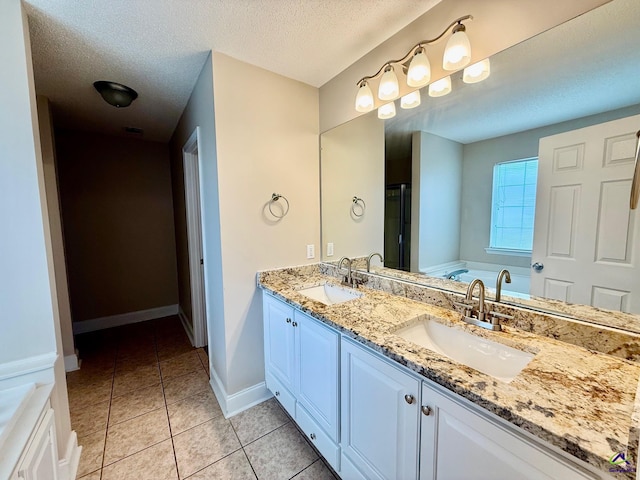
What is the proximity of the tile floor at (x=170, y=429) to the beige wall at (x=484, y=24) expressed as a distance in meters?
2.28

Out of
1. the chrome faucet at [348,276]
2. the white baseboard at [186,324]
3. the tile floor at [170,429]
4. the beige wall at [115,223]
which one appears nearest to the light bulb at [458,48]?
the chrome faucet at [348,276]

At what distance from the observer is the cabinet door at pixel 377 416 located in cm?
93

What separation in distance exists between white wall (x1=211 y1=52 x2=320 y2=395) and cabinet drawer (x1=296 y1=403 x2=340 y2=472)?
0.57 metres

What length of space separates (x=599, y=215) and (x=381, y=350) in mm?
954

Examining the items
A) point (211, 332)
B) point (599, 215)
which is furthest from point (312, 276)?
point (599, 215)

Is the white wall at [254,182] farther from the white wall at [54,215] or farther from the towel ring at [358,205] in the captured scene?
the white wall at [54,215]

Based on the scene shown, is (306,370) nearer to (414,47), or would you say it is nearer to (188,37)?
(414,47)

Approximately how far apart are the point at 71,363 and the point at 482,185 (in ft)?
11.8

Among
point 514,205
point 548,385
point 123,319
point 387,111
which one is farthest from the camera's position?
point 123,319

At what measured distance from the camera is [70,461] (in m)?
1.41

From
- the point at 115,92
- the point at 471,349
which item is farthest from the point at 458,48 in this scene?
the point at 115,92

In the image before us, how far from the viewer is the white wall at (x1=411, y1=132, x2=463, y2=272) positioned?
4.84ft

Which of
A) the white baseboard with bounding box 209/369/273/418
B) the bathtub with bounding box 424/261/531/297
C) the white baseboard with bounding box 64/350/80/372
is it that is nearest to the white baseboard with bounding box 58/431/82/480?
the white baseboard with bounding box 209/369/273/418

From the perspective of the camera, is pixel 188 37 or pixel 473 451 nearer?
pixel 473 451
